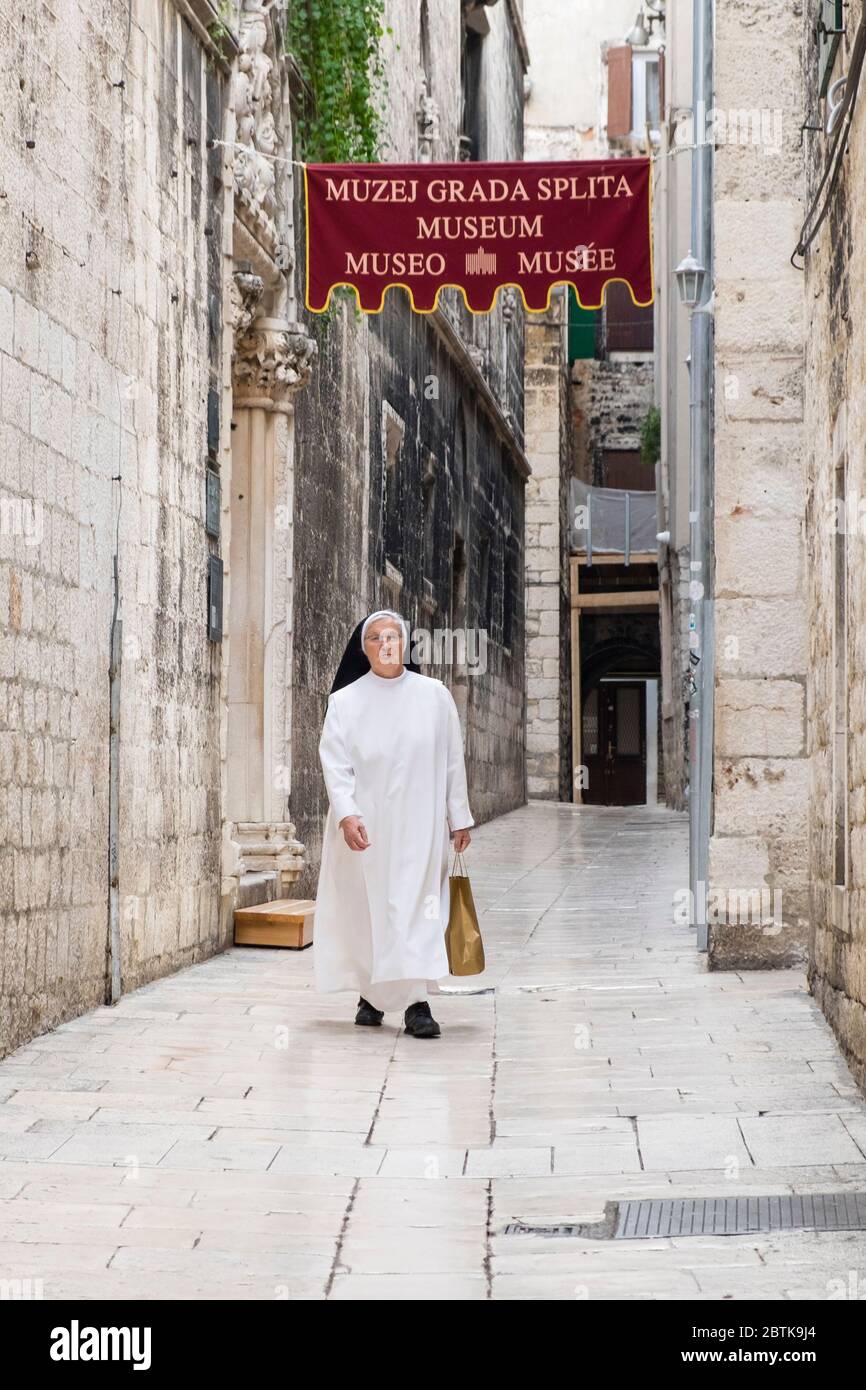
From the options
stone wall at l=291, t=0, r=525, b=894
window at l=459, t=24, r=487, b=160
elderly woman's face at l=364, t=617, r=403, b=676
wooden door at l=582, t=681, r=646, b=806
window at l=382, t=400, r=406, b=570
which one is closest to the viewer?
elderly woman's face at l=364, t=617, r=403, b=676

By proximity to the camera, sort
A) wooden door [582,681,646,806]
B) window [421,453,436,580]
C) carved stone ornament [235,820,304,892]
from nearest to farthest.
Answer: carved stone ornament [235,820,304,892] → window [421,453,436,580] → wooden door [582,681,646,806]

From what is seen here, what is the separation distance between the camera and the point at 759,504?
8.87 meters

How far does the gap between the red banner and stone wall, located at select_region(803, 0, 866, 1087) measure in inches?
50.1

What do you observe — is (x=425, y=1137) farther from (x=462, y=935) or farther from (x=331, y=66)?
(x=331, y=66)

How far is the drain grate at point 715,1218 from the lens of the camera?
163 inches

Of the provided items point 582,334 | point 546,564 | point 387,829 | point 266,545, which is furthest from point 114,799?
point 582,334

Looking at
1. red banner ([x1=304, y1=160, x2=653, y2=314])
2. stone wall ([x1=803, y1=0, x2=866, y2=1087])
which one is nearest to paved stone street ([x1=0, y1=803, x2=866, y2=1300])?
stone wall ([x1=803, y1=0, x2=866, y2=1087])

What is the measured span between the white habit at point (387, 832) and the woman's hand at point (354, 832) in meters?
0.05

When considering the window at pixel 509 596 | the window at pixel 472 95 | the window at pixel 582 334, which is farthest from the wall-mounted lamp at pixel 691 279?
the window at pixel 582 334

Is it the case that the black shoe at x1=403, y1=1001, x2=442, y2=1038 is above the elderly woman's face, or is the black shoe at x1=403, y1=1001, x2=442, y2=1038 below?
below

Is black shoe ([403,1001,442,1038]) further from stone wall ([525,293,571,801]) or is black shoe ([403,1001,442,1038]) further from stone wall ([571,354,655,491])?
stone wall ([571,354,655,491])

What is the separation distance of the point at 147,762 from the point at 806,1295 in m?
5.22

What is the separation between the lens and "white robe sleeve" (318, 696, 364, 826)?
7340 millimetres

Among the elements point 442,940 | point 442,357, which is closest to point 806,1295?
point 442,940
